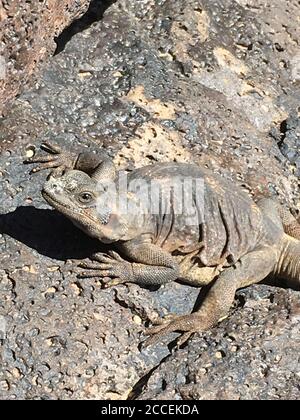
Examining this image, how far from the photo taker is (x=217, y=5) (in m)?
6.33

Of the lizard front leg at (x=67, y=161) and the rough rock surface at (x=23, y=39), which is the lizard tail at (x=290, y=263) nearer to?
the lizard front leg at (x=67, y=161)

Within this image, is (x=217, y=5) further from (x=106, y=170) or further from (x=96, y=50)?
(x=106, y=170)

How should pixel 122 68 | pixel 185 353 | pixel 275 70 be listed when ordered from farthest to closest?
pixel 275 70, pixel 122 68, pixel 185 353

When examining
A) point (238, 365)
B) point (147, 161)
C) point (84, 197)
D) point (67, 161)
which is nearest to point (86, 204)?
point (84, 197)

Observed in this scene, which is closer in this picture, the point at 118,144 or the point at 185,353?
the point at 185,353

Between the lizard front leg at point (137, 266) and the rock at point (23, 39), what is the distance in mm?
1346

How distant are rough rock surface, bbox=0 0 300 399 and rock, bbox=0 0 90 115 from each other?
11cm

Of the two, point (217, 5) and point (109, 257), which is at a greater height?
point (217, 5)

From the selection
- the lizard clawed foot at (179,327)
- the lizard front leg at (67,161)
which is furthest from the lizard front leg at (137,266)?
the lizard front leg at (67,161)

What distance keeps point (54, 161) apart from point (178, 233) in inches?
36.4

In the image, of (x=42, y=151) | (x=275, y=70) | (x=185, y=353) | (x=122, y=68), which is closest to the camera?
(x=185, y=353)

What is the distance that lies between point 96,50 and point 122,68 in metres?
0.27

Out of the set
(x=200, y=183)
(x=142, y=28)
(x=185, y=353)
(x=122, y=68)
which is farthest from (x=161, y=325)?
(x=142, y=28)

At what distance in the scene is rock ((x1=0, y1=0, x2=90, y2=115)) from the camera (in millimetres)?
5109
